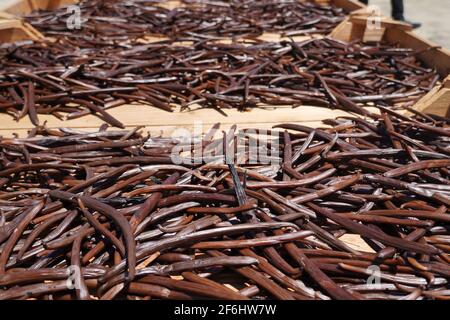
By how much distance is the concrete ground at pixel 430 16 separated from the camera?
9008 millimetres

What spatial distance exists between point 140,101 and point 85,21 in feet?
7.81

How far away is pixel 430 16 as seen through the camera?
10641 mm

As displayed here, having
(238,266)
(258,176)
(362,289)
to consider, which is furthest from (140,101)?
(362,289)

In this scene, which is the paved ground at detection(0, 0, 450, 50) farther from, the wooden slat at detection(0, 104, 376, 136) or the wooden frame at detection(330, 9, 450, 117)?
the wooden slat at detection(0, 104, 376, 136)

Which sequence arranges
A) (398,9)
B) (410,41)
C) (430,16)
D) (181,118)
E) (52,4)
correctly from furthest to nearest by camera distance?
1. (430,16)
2. (398,9)
3. (52,4)
4. (410,41)
5. (181,118)

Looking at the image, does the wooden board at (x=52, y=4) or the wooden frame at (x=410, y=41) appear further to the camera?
the wooden board at (x=52, y=4)

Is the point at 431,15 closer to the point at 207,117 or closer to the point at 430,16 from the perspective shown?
the point at 430,16

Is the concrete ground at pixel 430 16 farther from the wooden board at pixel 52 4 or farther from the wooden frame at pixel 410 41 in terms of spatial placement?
the wooden frame at pixel 410 41

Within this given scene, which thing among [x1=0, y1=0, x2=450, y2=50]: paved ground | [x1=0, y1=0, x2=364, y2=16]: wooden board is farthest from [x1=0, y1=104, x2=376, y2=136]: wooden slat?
[x1=0, y1=0, x2=450, y2=50]: paved ground

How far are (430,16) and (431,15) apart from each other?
14 cm

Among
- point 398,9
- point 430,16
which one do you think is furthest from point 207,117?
point 430,16

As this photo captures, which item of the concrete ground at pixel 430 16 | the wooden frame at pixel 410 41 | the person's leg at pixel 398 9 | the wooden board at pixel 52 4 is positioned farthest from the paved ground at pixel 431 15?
the wooden frame at pixel 410 41

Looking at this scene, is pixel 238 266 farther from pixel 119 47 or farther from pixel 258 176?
pixel 119 47

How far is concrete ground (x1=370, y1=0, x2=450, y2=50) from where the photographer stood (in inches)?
355
